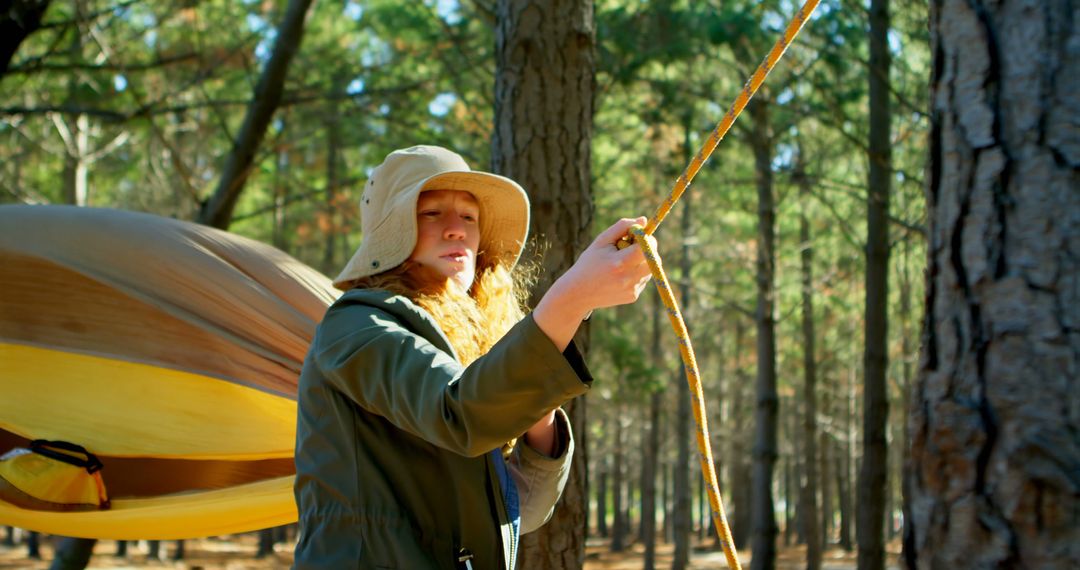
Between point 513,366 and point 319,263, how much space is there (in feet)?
60.8

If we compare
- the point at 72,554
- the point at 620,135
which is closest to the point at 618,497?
the point at 620,135

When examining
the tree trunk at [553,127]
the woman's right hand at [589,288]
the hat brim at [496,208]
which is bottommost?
the woman's right hand at [589,288]

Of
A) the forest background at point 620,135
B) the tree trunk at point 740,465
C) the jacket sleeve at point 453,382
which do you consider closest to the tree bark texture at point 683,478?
the forest background at point 620,135

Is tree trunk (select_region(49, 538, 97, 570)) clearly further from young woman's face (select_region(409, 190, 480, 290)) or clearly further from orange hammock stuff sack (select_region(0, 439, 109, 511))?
young woman's face (select_region(409, 190, 480, 290))

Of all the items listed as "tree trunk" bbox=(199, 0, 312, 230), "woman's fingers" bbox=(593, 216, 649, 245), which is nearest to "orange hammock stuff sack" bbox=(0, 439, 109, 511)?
"woman's fingers" bbox=(593, 216, 649, 245)

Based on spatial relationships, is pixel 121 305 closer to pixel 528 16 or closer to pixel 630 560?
pixel 528 16

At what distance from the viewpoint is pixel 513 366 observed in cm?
150

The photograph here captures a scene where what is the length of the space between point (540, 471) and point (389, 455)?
412mm

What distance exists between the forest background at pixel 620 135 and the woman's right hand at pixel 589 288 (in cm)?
235

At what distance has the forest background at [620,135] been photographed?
7.62 meters

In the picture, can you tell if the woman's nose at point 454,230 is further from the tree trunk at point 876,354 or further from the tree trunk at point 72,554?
the tree trunk at point 876,354

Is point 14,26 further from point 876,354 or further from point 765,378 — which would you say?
point 765,378

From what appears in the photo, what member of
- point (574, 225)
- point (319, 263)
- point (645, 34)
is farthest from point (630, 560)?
point (574, 225)

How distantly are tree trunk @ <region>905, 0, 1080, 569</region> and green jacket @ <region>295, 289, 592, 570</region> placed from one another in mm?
728
